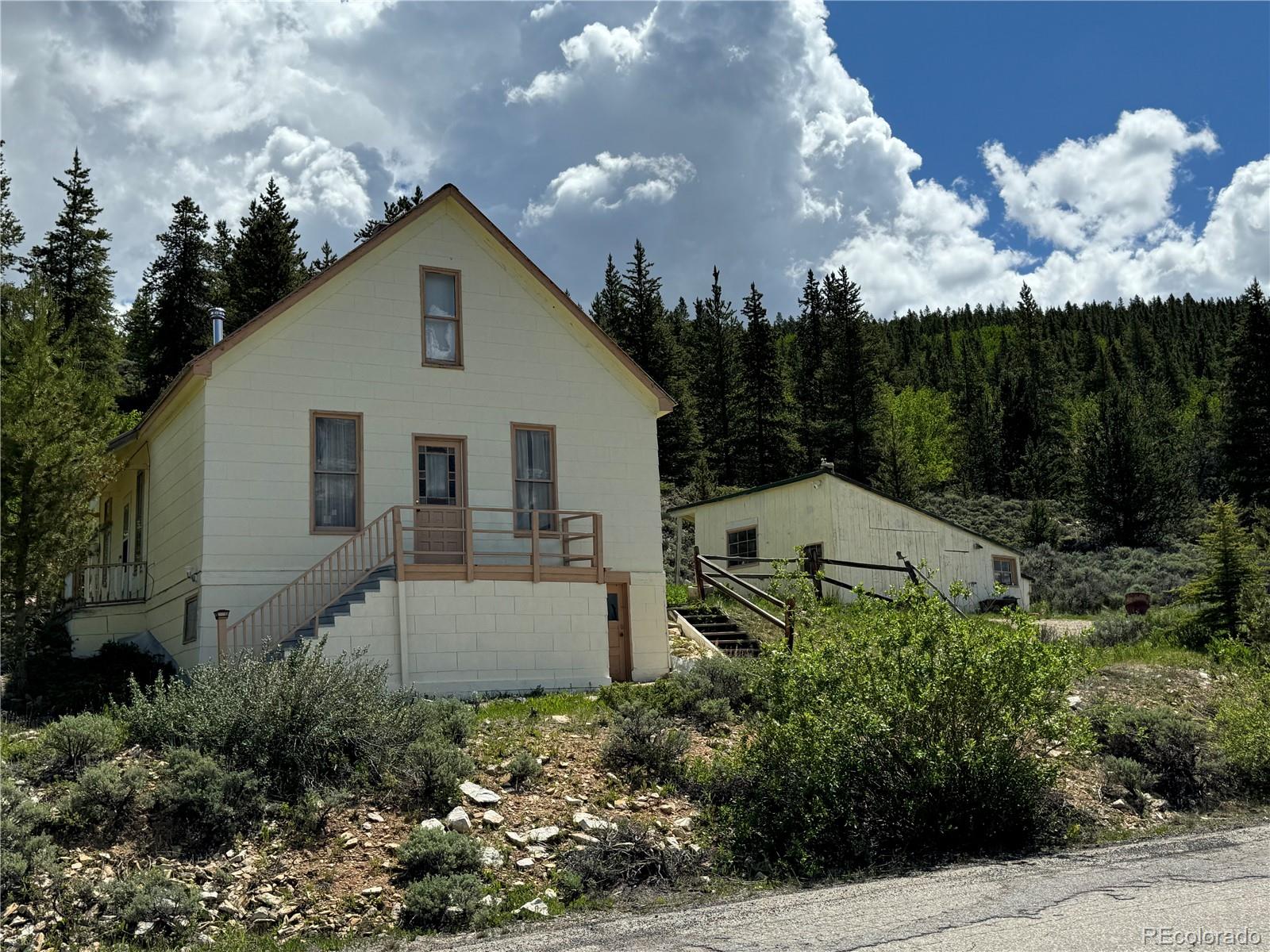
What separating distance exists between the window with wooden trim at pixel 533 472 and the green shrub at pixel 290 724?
21.3 ft

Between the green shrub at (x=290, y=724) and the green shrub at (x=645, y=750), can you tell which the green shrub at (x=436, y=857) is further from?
the green shrub at (x=645, y=750)

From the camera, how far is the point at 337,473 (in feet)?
58.3

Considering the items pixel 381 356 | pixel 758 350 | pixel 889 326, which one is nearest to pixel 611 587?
pixel 381 356

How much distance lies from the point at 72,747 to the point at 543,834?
4989 millimetres

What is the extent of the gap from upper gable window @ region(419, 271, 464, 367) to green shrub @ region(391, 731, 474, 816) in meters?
8.69

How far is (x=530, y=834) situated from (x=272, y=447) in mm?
8802

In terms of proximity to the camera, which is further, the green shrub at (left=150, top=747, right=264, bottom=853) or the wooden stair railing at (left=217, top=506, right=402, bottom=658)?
the wooden stair railing at (left=217, top=506, right=402, bottom=658)

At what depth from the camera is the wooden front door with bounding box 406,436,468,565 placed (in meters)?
18.1

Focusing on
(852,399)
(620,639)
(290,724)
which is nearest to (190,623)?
(290,724)

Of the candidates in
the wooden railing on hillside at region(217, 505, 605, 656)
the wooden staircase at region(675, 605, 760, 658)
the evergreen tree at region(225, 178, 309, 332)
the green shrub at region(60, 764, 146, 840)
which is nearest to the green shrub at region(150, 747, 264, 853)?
the green shrub at region(60, 764, 146, 840)

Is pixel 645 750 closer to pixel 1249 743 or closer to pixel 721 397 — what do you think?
pixel 1249 743

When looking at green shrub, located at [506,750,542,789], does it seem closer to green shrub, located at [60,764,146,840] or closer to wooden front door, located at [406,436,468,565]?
green shrub, located at [60,764,146,840]

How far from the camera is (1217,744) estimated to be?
14.9m

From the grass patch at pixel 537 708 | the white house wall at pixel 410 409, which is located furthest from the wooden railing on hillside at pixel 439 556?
the grass patch at pixel 537 708
